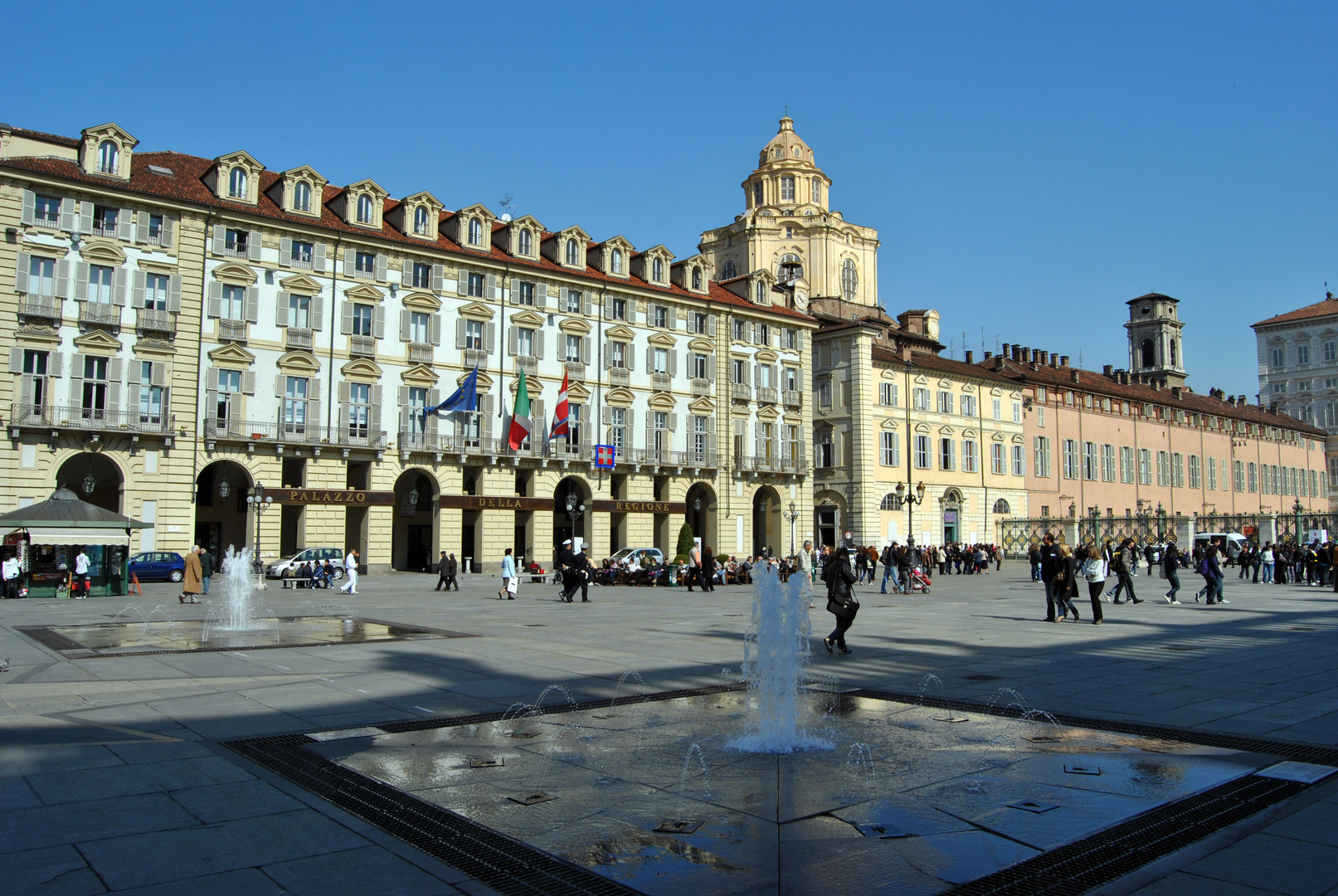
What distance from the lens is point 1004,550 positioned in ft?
227

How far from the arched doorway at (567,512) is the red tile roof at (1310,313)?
3707 inches

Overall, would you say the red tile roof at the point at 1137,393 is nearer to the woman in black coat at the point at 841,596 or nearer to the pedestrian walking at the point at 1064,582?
the pedestrian walking at the point at 1064,582

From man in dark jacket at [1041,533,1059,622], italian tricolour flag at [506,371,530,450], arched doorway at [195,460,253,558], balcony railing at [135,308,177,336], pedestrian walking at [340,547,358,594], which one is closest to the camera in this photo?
man in dark jacket at [1041,533,1059,622]

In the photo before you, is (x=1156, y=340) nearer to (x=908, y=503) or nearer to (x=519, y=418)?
(x=908, y=503)

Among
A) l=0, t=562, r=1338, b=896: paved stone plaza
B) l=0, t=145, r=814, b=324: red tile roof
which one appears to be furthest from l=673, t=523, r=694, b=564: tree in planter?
l=0, t=562, r=1338, b=896: paved stone plaza

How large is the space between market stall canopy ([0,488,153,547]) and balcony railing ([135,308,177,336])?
11442 mm

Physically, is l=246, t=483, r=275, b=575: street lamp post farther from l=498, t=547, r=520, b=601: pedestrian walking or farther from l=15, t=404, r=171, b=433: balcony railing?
l=498, t=547, r=520, b=601: pedestrian walking

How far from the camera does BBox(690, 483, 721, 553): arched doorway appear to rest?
187 ft

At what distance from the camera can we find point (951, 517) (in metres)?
66.0

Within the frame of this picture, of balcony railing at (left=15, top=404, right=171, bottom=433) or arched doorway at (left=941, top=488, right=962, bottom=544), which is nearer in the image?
balcony railing at (left=15, top=404, right=171, bottom=433)

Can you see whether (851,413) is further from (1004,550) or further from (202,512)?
(202,512)

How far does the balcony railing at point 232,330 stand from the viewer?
1656 inches

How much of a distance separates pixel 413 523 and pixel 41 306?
18.9m

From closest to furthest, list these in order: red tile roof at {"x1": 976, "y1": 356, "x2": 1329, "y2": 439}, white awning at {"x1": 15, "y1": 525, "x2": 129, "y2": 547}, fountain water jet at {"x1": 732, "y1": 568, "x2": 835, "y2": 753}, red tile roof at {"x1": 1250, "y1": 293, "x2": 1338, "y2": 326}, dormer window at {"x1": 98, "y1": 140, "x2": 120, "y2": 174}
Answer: fountain water jet at {"x1": 732, "y1": 568, "x2": 835, "y2": 753}
white awning at {"x1": 15, "y1": 525, "x2": 129, "y2": 547}
dormer window at {"x1": 98, "y1": 140, "x2": 120, "y2": 174}
red tile roof at {"x1": 976, "y1": 356, "x2": 1329, "y2": 439}
red tile roof at {"x1": 1250, "y1": 293, "x2": 1338, "y2": 326}
